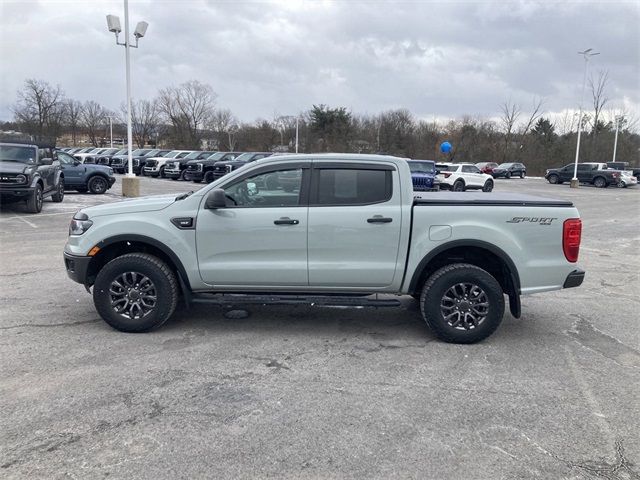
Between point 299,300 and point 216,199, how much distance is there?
1.27 meters

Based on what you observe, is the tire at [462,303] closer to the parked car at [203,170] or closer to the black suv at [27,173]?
the black suv at [27,173]

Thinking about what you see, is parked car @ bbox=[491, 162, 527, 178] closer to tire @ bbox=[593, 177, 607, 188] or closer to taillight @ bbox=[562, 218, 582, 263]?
tire @ bbox=[593, 177, 607, 188]

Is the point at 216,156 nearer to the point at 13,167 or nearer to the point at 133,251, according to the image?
the point at 13,167

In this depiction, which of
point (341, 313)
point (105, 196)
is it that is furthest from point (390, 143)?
point (341, 313)

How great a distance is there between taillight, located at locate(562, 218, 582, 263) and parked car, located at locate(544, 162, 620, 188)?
38612 mm

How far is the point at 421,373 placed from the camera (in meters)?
4.33

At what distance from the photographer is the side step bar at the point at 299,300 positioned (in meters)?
4.96

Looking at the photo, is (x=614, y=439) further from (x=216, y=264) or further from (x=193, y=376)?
(x=216, y=264)

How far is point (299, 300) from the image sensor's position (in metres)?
5.00

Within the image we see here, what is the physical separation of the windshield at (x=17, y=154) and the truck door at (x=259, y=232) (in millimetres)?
11485

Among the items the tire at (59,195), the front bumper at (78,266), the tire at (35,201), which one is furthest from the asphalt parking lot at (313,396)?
the tire at (59,195)

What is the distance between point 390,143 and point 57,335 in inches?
2509

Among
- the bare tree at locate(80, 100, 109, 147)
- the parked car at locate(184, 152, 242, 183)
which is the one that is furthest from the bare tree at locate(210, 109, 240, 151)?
the parked car at locate(184, 152, 242, 183)

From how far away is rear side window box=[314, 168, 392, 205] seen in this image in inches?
197
